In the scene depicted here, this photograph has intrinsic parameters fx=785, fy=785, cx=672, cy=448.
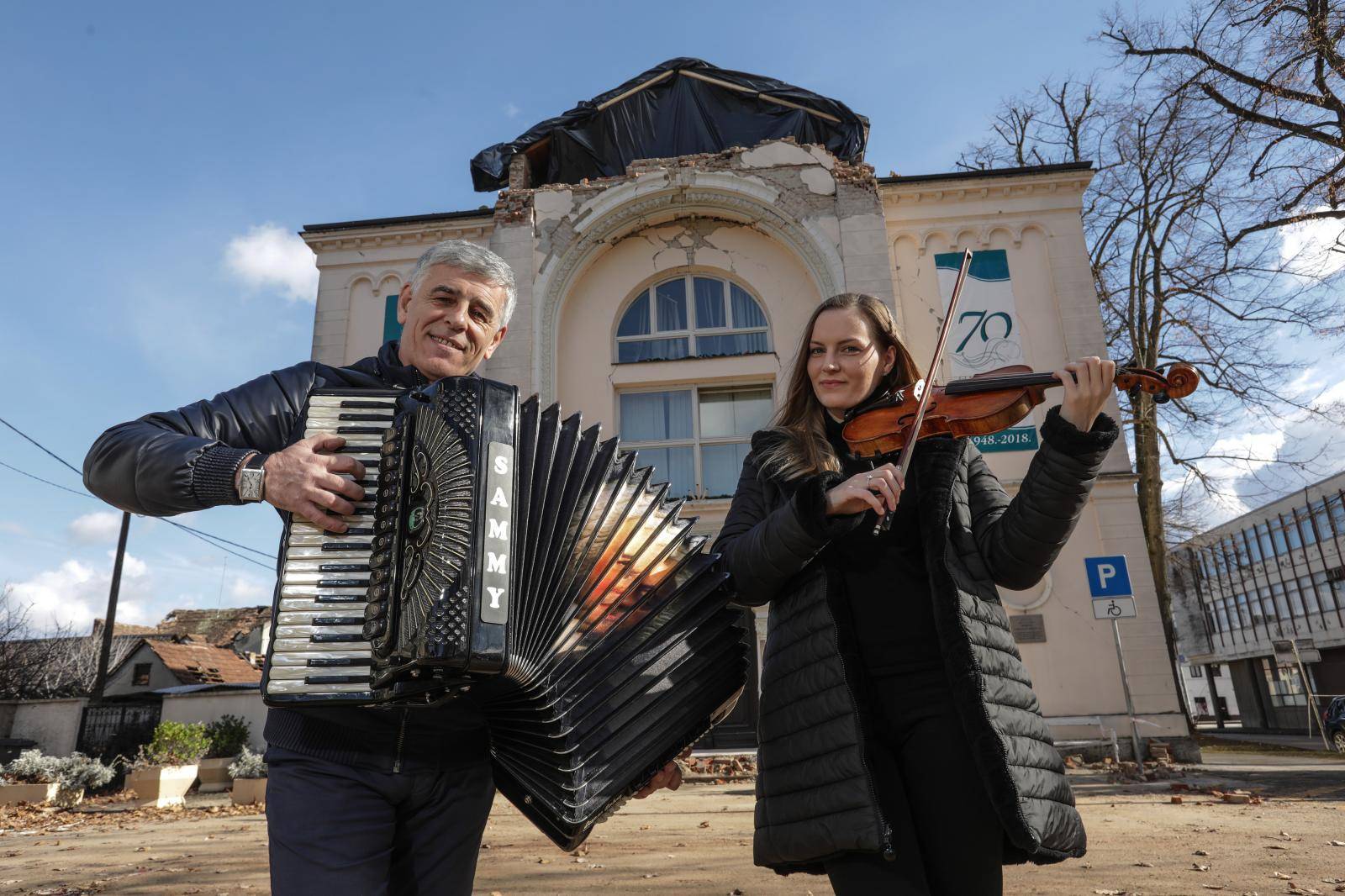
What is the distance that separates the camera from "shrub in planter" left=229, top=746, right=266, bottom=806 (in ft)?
36.6

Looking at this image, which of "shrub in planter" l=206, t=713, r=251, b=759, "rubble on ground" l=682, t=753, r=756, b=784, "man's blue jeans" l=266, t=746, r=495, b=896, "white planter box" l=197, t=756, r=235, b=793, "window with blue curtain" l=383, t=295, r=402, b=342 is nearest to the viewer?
"man's blue jeans" l=266, t=746, r=495, b=896

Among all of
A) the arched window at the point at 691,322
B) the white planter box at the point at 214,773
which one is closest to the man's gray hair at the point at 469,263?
the arched window at the point at 691,322

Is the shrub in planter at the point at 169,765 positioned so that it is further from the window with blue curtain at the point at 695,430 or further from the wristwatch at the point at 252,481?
the wristwatch at the point at 252,481

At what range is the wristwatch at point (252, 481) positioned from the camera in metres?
1.70

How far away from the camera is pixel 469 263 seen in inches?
88.1

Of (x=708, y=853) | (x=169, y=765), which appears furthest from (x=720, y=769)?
(x=169, y=765)

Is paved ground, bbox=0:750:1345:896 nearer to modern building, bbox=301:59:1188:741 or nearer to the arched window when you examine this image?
modern building, bbox=301:59:1188:741

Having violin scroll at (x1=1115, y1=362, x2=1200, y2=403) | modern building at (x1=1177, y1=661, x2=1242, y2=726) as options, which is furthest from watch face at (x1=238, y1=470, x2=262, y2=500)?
modern building at (x1=1177, y1=661, x2=1242, y2=726)

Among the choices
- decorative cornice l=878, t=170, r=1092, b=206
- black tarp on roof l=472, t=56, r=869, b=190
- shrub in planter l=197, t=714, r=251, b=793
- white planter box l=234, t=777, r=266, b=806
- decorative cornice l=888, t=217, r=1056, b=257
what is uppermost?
black tarp on roof l=472, t=56, r=869, b=190

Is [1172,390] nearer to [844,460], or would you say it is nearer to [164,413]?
[844,460]

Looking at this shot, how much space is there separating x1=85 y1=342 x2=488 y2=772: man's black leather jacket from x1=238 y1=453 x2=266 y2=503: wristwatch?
0.02 meters

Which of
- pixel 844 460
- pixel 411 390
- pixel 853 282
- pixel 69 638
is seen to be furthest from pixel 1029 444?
pixel 69 638

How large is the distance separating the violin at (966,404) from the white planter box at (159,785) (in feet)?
43.5

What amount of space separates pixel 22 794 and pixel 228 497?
1431 cm
